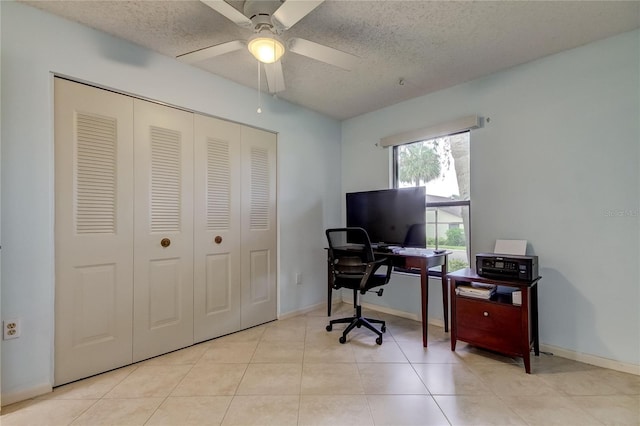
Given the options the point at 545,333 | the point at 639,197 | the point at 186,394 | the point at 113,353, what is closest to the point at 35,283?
the point at 113,353

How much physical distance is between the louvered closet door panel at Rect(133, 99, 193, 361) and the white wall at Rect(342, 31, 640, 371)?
8.65ft

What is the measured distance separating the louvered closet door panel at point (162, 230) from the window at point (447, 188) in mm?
2370

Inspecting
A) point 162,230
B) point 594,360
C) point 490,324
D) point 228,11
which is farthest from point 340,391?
point 228,11

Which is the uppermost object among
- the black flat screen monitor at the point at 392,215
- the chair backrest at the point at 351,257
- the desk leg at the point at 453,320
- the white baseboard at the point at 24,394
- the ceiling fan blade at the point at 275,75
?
the ceiling fan blade at the point at 275,75

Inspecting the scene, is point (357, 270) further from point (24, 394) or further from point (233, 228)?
point (24, 394)

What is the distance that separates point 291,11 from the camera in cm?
150

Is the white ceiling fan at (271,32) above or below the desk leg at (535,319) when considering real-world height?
above

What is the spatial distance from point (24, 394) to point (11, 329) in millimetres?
402

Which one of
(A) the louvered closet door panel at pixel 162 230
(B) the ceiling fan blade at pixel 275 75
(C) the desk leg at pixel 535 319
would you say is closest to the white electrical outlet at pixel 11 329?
(A) the louvered closet door panel at pixel 162 230

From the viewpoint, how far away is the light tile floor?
1.57 meters

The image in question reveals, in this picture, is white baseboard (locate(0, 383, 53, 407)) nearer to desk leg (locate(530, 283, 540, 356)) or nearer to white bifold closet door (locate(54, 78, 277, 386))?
white bifold closet door (locate(54, 78, 277, 386))

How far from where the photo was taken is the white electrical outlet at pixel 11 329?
1.68 m

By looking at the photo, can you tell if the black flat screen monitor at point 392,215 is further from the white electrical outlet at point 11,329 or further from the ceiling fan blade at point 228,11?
the white electrical outlet at point 11,329

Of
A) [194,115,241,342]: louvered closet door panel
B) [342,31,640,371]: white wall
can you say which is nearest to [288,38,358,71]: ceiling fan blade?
[194,115,241,342]: louvered closet door panel
